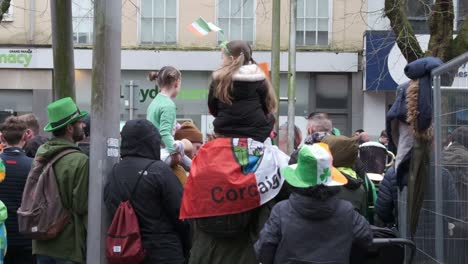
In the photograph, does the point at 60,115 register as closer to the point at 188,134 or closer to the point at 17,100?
the point at 188,134

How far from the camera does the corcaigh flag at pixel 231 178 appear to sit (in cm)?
400

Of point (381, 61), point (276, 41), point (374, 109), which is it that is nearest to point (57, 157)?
point (276, 41)

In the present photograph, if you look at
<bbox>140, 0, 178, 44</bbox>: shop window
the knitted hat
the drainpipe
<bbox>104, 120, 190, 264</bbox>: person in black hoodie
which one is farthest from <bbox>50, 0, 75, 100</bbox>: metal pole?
the drainpipe

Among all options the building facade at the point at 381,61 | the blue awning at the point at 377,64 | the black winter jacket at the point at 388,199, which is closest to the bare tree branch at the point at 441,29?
the black winter jacket at the point at 388,199

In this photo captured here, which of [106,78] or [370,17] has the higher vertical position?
[370,17]

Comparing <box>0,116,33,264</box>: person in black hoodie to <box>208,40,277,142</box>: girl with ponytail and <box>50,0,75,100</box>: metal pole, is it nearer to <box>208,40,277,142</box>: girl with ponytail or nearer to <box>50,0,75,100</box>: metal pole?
<box>50,0,75,100</box>: metal pole

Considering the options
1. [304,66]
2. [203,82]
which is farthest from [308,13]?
[203,82]

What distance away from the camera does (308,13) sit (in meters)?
22.3

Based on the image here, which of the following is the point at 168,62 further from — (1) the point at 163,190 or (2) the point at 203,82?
(1) the point at 163,190

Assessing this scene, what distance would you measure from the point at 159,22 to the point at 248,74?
1887cm

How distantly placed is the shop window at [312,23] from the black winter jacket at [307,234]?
1878cm

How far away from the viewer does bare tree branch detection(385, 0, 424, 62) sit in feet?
37.9

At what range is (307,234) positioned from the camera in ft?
12.7

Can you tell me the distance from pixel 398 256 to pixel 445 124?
0.88 m
